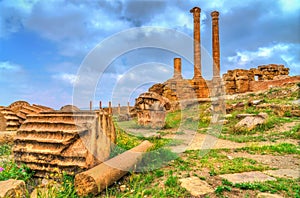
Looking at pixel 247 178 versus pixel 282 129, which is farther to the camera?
pixel 282 129

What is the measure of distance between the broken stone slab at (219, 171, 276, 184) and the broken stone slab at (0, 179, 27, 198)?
2.79m

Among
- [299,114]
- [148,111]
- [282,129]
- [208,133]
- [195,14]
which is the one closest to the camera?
[282,129]

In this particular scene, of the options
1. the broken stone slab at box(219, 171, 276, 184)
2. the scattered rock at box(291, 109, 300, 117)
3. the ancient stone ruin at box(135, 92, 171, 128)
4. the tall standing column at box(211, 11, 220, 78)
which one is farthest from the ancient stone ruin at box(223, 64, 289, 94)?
the broken stone slab at box(219, 171, 276, 184)

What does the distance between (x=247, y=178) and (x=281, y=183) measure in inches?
17.7

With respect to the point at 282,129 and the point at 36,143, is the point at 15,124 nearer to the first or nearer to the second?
the point at 36,143

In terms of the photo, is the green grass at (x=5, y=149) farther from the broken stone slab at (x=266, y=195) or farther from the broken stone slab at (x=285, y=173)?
the broken stone slab at (x=285, y=173)

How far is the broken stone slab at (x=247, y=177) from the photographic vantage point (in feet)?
11.4

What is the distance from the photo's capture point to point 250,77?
2342 centimetres

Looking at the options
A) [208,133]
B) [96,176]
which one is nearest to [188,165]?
[96,176]

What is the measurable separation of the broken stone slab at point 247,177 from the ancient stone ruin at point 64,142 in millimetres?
2002

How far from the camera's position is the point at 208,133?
27.8 feet

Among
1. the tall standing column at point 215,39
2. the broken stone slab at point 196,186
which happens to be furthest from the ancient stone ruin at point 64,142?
the tall standing column at point 215,39

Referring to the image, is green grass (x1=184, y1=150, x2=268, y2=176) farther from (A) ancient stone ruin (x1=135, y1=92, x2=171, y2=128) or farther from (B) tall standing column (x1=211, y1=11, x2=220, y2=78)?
(B) tall standing column (x1=211, y1=11, x2=220, y2=78)

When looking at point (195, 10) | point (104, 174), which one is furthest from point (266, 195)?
point (195, 10)
